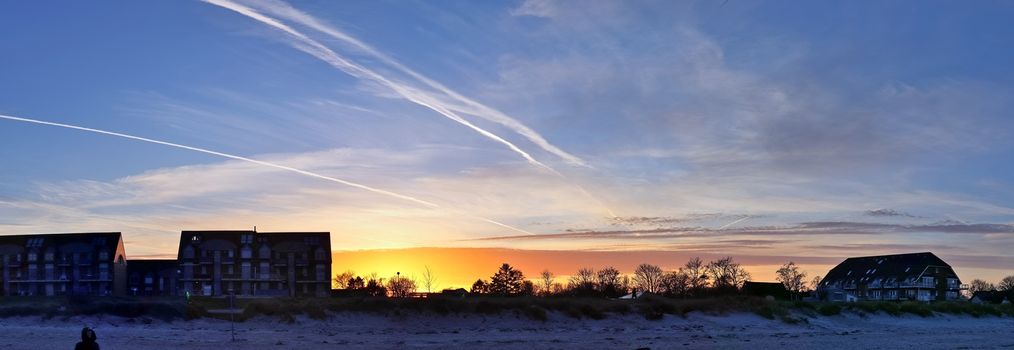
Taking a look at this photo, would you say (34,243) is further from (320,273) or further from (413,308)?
(413,308)

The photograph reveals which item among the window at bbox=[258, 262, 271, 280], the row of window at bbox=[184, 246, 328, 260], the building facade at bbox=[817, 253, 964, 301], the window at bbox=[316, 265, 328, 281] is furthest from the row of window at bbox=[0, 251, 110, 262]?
the building facade at bbox=[817, 253, 964, 301]

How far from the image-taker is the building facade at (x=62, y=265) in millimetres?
108812

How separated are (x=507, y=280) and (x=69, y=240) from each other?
5804 cm

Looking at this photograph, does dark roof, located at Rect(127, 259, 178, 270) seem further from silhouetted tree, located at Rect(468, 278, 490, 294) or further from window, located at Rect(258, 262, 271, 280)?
silhouetted tree, located at Rect(468, 278, 490, 294)

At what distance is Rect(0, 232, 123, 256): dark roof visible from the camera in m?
110

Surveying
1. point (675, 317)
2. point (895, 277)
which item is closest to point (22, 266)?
point (675, 317)

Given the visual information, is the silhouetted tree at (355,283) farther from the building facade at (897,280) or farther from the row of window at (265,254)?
the building facade at (897,280)

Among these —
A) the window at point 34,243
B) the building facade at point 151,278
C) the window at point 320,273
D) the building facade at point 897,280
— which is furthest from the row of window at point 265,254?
the building facade at point 897,280

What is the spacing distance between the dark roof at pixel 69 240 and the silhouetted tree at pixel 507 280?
4965cm

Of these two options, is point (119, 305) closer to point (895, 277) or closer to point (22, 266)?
point (22, 266)

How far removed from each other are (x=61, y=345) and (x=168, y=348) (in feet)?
15.2

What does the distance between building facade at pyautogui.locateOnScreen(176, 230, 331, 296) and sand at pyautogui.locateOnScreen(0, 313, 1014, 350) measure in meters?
57.4

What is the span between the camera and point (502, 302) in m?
58.5

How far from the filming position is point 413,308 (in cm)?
5559
